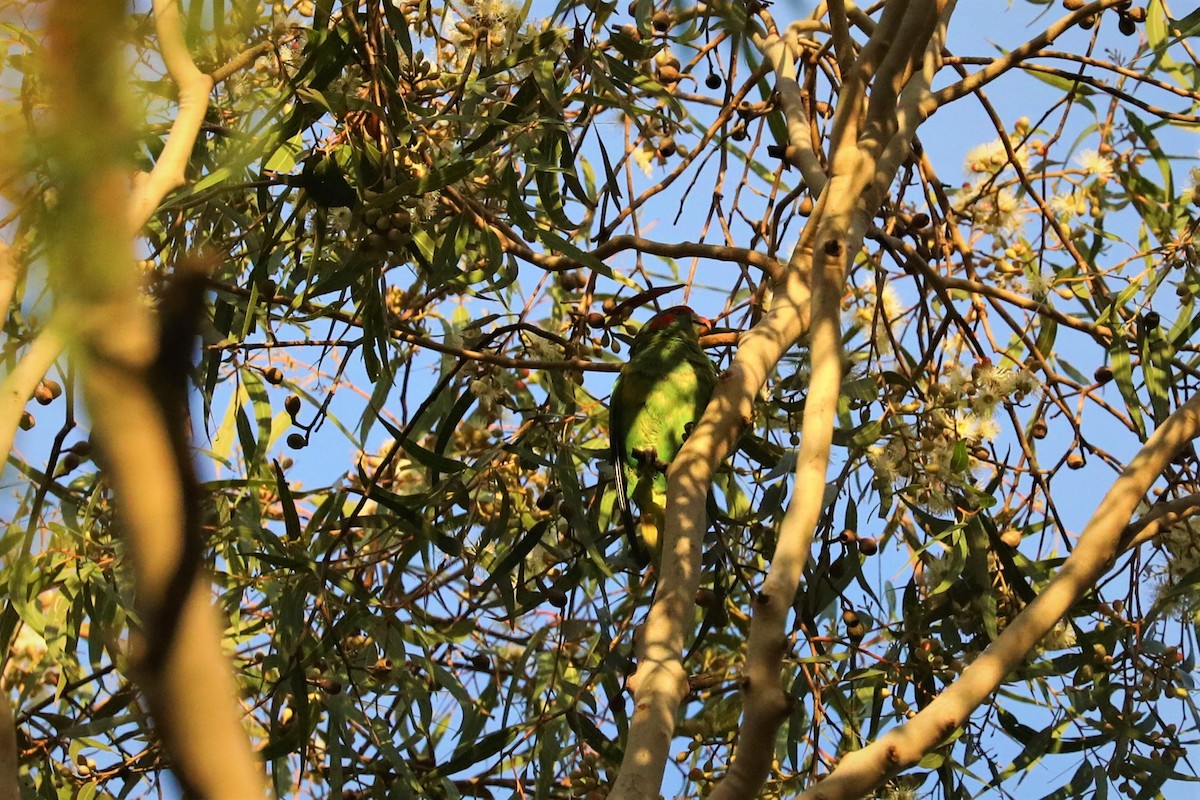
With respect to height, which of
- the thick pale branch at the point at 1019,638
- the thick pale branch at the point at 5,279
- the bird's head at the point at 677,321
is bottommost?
the thick pale branch at the point at 1019,638

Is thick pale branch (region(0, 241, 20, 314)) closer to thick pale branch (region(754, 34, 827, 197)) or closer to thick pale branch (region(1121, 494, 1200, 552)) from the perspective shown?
thick pale branch (region(754, 34, 827, 197))

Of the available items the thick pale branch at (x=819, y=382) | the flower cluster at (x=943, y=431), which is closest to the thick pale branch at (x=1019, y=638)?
the thick pale branch at (x=819, y=382)

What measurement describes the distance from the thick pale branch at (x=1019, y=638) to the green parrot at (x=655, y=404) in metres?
1.27

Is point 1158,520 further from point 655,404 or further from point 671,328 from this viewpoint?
point 671,328

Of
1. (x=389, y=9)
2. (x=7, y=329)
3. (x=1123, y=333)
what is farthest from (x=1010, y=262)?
(x=7, y=329)

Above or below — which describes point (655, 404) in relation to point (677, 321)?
below

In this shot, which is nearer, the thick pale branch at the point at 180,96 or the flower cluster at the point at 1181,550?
the thick pale branch at the point at 180,96

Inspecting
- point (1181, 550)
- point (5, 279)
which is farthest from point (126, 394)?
point (1181, 550)

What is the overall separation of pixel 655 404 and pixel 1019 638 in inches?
65.1

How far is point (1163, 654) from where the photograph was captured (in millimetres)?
2486

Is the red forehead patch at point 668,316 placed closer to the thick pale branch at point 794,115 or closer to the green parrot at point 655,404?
the green parrot at point 655,404

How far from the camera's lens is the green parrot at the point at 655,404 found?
2.89m

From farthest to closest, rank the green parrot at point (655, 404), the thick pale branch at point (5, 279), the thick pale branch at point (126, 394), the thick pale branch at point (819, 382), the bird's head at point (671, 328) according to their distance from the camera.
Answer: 1. the bird's head at point (671, 328)
2. the green parrot at point (655, 404)
3. the thick pale branch at point (819, 382)
4. the thick pale branch at point (5, 279)
5. the thick pale branch at point (126, 394)

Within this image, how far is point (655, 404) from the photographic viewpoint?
10.2 feet
